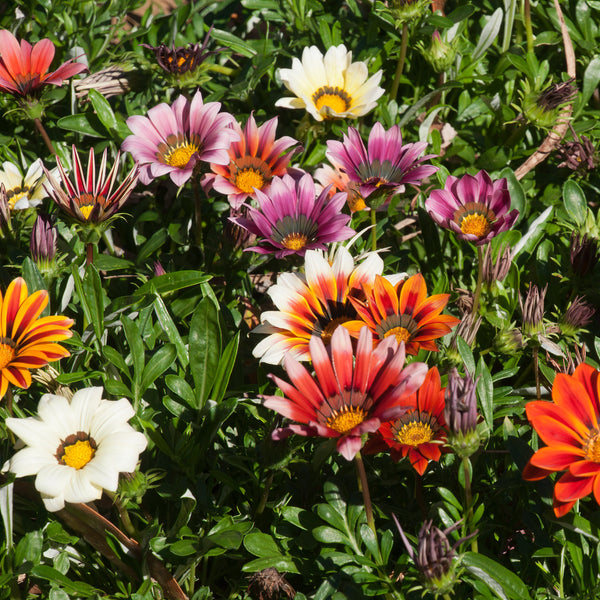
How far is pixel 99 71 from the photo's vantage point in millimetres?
2359

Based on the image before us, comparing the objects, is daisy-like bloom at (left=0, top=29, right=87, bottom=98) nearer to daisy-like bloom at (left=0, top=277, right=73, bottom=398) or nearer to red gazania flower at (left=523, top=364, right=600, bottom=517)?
daisy-like bloom at (left=0, top=277, right=73, bottom=398)

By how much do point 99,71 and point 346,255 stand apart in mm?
1286

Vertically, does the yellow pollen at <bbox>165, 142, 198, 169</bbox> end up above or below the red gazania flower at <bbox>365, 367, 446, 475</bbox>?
above

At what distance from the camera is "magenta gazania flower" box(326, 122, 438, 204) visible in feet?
5.70

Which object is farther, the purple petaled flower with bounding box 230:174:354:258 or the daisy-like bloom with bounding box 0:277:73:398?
the purple petaled flower with bounding box 230:174:354:258

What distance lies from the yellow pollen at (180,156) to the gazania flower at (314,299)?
509 millimetres

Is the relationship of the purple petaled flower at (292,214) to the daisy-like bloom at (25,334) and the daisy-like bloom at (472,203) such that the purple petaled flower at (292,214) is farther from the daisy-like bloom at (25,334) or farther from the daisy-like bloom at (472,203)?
the daisy-like bloom at (25,334)

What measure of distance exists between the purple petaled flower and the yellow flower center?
50cm

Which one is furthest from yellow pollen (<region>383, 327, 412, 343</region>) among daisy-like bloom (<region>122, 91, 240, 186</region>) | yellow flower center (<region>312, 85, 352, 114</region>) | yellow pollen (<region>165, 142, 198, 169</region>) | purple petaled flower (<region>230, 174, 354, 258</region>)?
yellow flower center (<region>312, 85, 352, 114</region>)

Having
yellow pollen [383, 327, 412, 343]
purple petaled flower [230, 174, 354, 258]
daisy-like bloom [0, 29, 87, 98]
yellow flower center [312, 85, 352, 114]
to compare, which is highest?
daisy-like bloom [0, 29, 87, 98]

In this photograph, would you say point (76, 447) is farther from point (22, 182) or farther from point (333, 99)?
point (333, 99)

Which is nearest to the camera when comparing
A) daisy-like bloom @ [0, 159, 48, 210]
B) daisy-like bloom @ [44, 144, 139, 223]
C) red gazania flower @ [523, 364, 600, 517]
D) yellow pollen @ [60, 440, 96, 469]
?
red gazania flower @ [523, 364, 600, 517]

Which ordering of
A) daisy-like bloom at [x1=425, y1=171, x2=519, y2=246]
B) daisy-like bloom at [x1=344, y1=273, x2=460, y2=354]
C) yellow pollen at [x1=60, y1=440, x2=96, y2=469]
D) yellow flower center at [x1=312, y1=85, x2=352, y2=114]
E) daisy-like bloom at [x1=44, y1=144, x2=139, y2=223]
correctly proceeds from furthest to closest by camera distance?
yellow flower center at [x1=312, y1=85, x2=352, y2=114] → daisy-like bloom at [x1=425, y1=171, x2=519, y2=246] → daisy-like bloom at [x1=44, y1=144, x2=139, y2=223] → daisy-like bloom at [x1=344, y1=273, x2=460, y2=354] → yellow pollen at [x1=60, y1=440, x2=96, y2=469]

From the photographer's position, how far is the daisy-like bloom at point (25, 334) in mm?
1288
